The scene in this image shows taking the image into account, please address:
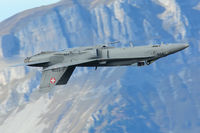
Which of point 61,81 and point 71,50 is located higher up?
point 71,50

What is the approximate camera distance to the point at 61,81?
2164 inches

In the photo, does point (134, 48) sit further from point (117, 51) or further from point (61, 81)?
point (61, 81)

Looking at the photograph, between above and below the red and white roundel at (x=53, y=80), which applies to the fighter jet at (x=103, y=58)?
above

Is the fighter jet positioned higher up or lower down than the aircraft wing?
higher up

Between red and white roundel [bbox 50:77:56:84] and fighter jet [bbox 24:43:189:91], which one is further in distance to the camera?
red and white roundel [bbox 50:77:56:84]

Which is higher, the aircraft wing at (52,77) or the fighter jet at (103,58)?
the fighter jet at (103,58)

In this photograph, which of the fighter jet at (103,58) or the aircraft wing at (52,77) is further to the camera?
the aircraft wing at (52,77)

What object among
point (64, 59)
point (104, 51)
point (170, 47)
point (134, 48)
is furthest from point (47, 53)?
point (170, 47)

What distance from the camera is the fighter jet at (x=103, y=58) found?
177ft

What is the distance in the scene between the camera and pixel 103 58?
54.5m

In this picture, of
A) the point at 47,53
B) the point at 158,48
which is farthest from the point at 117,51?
the point at 47,53

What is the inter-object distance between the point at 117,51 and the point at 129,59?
67.3 inches

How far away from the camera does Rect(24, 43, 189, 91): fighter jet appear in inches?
2130

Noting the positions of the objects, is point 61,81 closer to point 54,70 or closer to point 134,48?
point 54,70
